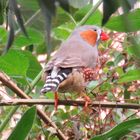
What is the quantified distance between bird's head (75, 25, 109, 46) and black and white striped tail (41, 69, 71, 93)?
1.22 ft

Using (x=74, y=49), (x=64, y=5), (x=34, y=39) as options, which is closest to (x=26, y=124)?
(x=34, y=39)

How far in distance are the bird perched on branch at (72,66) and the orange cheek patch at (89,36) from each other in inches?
1.7

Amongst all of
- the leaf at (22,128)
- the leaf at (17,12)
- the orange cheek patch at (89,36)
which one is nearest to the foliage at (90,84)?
the leaf at (22,128)

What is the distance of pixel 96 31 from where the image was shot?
1939 mm

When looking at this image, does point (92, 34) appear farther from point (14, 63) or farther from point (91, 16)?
point (14, 63)

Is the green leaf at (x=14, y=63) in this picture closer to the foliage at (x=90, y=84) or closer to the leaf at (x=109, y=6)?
the foliage at (x=90, y=84)

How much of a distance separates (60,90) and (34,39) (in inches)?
7.4

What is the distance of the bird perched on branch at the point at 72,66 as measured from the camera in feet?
4.42

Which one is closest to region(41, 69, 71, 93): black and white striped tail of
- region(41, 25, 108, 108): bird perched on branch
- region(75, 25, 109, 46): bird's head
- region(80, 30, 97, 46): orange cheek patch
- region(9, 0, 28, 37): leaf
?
region(41, 25, 108, 108): bird perched on branch

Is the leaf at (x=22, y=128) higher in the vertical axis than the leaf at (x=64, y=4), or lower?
lower

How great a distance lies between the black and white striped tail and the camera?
4.05 feet

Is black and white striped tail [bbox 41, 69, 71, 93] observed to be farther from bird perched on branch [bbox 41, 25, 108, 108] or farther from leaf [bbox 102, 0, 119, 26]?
leaf [bbox 102, 0, 119, 26]

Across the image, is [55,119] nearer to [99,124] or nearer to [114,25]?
[99,124]

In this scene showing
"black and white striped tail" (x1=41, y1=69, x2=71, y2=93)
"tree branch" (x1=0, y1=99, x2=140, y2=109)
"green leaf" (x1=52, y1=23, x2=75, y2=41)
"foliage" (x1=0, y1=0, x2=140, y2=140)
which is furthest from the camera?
"green leaf" (x1=52, y1=23, x2=75, y2=41)
